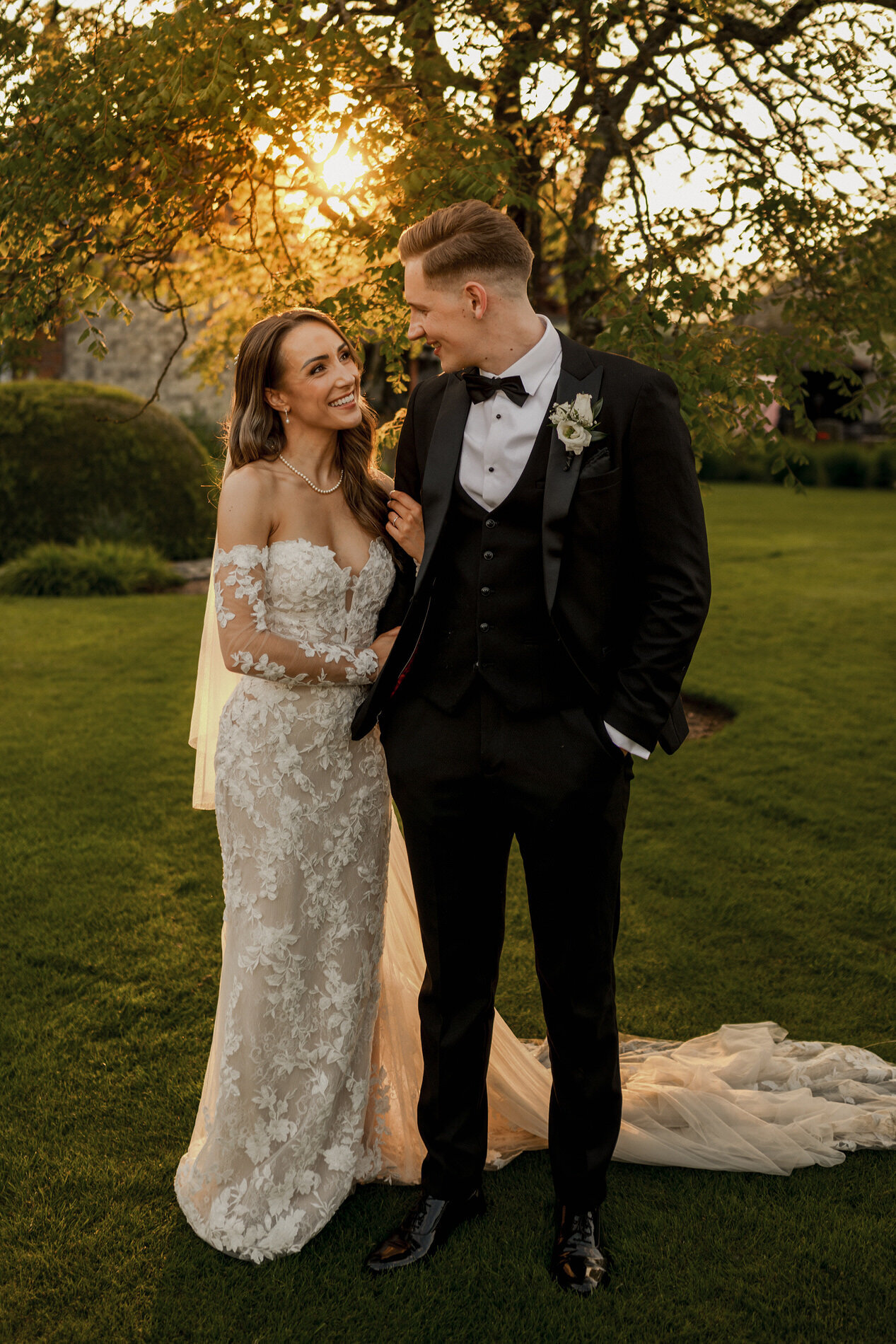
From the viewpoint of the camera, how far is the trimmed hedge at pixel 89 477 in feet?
40.4

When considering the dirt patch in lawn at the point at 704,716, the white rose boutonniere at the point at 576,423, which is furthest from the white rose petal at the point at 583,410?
the dirt patch in lawn at the point at 704,716

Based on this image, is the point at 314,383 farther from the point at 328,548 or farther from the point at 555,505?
the point at 555,505

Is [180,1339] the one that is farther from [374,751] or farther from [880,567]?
[880,567]

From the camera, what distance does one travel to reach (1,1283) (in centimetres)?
277

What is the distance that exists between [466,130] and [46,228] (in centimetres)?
175

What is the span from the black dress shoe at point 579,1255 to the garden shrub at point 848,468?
2724cm

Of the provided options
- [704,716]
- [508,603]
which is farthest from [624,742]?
[704,716]

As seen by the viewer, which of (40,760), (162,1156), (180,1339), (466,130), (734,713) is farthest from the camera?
(734,713)

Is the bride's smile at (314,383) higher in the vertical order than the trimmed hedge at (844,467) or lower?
lower

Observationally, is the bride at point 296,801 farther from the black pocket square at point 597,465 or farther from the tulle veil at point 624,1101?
the black pocket square at point 597,465

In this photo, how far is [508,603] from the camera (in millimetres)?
2549

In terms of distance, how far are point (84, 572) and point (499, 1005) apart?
9.00 meters

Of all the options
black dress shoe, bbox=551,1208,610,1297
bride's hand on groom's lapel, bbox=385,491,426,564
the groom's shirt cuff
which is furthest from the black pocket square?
black dress shoe, bbox=551,1208,610,1297

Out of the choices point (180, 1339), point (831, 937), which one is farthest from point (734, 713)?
point (180, 1339)
